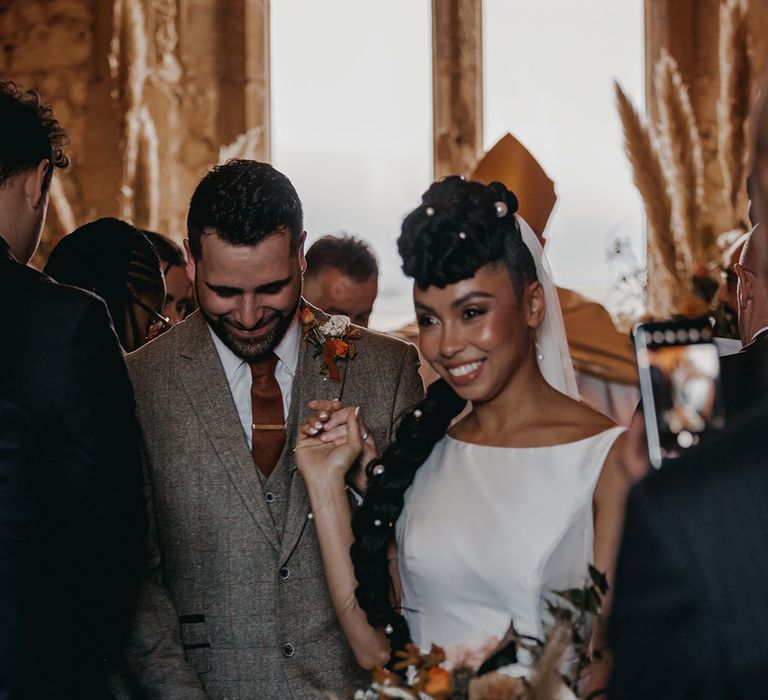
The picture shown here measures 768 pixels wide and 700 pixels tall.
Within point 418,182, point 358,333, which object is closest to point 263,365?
point 358,333

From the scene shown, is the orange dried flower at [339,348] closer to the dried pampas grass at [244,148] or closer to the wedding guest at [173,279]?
the wedding guest at [173,279]

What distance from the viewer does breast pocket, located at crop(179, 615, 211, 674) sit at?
2244mm

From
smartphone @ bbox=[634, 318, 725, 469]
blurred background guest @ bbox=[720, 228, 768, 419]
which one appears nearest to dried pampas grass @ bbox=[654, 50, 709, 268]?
blurred background guest @ bbox=[720, 228, 768, 419]

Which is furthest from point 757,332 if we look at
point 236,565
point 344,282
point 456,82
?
point 456,82

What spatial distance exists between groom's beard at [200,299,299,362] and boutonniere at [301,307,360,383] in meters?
0.10

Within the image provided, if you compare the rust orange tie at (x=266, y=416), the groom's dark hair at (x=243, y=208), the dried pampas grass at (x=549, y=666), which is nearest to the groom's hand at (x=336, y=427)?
the rust orange tie at (x=266, y=416)

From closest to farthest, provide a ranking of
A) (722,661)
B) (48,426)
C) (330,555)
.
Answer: (722,661)
(48,426)
(330,555)

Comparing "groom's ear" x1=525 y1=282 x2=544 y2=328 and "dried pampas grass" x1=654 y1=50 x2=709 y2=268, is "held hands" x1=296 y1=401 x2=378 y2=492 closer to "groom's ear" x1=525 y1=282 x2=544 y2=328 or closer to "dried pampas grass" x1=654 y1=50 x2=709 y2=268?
"groom's ear" x1=525 y1=282 x2=544 y2=328

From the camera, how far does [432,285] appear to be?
6.30ft

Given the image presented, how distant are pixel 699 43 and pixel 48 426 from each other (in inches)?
212

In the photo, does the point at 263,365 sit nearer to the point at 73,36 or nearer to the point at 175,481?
the point at 175,481

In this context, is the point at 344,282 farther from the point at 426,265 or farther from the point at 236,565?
the point at 426,265

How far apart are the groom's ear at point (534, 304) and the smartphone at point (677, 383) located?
1050mm

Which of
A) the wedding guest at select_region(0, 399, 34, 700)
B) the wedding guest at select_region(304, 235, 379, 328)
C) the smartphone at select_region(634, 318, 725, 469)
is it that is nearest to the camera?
the smartphone at select_region(634, 318, 725, 469)
